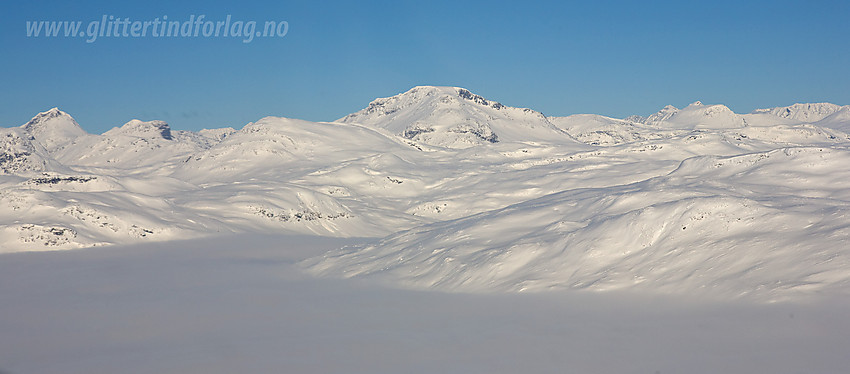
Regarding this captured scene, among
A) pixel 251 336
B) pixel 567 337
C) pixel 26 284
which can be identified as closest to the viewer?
pixel 567 337

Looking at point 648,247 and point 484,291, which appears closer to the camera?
point 484,291

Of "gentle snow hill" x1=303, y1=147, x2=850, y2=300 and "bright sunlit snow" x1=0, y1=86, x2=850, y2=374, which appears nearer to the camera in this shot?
"bright sunlit snow" x1=0, y1=86, x2=850, y2=374

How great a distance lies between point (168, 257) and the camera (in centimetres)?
9950

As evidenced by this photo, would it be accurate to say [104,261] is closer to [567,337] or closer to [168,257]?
[168,257]

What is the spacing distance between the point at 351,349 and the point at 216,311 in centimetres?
2160

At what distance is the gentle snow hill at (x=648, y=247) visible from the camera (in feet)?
168

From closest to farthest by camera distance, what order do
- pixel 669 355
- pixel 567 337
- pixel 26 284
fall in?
pixel 669 355 → pixel 567 337 → pixel 26 284

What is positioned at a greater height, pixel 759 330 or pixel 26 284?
pixel 26 284

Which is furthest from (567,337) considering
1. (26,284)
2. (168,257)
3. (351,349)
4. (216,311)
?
(168,257)

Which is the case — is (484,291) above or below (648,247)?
below

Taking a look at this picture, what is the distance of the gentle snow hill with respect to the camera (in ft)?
168

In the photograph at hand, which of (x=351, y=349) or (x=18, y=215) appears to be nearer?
(x=351, y=349)

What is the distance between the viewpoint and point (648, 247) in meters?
64.8

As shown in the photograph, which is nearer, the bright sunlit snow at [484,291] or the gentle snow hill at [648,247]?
the bright sunlit snow at [484,291]
